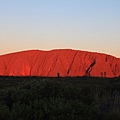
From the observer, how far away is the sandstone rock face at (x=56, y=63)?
121 metres

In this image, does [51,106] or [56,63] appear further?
→ [56,63]

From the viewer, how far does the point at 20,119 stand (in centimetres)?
928

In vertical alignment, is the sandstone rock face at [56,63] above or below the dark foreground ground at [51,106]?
below

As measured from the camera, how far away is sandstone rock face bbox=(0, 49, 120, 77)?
12062cm

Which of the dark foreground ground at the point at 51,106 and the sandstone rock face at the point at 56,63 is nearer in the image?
the dark foreground ground at the point at 51,106

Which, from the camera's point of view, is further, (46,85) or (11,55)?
(11,55)

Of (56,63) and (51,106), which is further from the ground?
(51,106)

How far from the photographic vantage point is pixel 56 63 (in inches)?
4921

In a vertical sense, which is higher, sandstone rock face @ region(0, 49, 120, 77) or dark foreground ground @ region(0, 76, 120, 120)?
dark foreground ground @ region(0, 76, 120, 120)

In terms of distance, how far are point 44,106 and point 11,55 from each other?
130888mm

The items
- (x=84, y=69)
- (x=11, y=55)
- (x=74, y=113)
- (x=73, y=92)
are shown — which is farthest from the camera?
(x=11, y=55)

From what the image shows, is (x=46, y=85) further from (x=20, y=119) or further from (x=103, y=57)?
(x=103, y=57)

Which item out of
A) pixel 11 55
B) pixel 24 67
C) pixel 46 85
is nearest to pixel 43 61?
pixel 24 67

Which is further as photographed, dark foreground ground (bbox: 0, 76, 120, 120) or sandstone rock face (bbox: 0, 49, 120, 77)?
sandstone rock face (bbox: 0, 49, 120, 77)
